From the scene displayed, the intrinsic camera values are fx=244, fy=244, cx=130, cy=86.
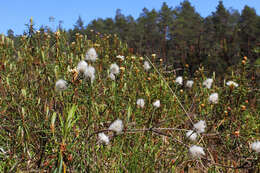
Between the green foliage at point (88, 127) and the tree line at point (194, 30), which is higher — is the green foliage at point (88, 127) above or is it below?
below

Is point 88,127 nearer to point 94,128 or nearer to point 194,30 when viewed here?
point 94,128

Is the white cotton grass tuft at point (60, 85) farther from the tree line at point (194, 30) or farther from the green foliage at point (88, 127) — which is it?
the tree line at point (194, 30)

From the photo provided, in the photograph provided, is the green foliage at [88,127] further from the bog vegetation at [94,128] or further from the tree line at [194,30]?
the tree line at [194,30]

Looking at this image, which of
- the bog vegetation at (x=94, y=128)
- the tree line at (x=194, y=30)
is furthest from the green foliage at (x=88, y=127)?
the tree line at (x=194, y=30)

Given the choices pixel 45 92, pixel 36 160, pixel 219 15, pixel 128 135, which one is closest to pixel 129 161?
pixel 128 135

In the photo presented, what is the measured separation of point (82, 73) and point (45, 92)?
0.89 meters

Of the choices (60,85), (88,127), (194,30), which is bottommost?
(88,127)

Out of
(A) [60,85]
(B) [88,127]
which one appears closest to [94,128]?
(B) [88,127]

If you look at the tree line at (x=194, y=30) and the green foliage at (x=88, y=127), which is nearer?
the green foliage at (x=88, y=127)

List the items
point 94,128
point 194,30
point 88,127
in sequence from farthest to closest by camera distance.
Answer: point 194,30 → point 94,128 → point 88,127

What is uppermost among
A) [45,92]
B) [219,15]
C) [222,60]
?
[219,15]

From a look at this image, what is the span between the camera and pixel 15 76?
8.56ft

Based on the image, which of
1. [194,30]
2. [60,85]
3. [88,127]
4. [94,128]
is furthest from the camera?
[194,30]

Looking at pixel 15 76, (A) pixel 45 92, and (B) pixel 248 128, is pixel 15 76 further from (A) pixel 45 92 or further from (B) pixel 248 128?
(B) pixel 248 128
